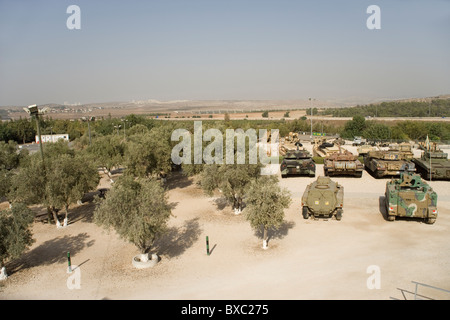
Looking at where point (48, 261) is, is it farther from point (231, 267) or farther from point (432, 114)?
point (432, 114)

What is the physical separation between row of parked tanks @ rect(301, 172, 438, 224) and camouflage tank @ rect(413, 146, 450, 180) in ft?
28.9

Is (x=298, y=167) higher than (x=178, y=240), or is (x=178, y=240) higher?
(x=298, y=167)

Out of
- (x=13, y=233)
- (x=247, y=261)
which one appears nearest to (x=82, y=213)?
(x=13, y=233)

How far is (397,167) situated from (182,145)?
17.0m

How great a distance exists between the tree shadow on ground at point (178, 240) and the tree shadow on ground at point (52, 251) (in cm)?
361

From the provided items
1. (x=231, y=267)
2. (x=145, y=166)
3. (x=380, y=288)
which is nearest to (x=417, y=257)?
(x=380, y=288)

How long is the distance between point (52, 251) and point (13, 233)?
301 cm

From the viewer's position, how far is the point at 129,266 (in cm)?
1454

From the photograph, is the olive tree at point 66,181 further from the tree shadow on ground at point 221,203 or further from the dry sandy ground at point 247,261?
the tree shadow on ground at point 221,203

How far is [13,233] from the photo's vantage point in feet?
Answer: 45.8

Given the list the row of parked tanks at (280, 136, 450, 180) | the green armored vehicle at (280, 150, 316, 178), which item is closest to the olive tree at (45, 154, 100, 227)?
the green armored vehicle at (280, 150, 316, 178)

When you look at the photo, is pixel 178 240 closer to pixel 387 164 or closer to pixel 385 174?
pixel 385 174

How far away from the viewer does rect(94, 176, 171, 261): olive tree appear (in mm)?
13625

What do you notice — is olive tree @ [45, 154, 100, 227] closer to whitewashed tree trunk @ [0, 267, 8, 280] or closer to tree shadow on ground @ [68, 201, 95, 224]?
tree shadow on ground @ [68, 201, 95, 224]
